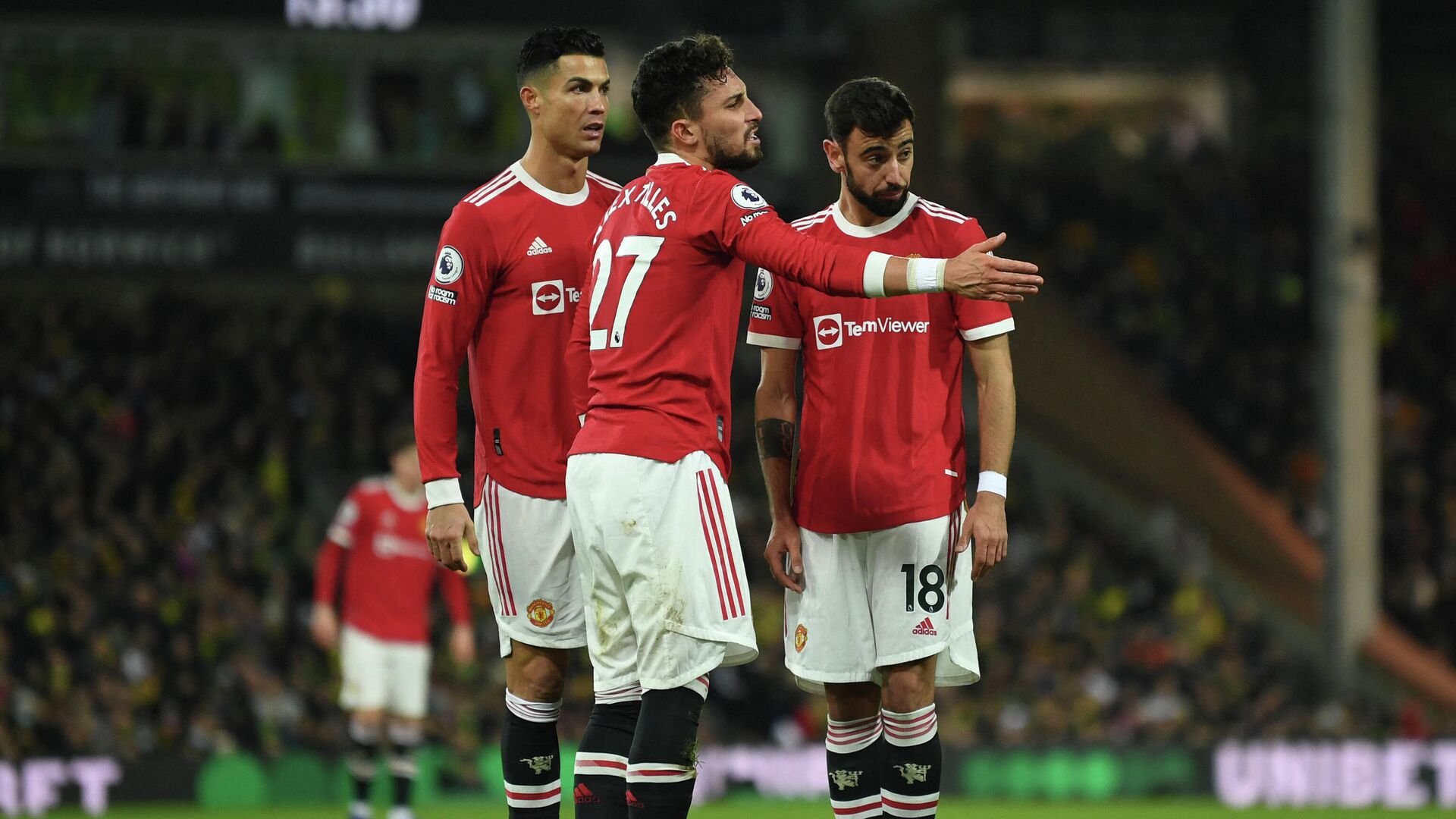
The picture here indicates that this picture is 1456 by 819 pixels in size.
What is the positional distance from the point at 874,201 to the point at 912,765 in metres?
1.78

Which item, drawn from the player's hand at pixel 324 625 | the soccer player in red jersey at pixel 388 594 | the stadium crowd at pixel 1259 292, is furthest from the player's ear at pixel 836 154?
the stadium crowd at pixel 1259 292

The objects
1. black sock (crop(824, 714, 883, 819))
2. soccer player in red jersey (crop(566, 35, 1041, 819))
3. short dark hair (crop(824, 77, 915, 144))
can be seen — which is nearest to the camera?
Result: soccer player in red jersey (crop(566, 35, 1041, 819))

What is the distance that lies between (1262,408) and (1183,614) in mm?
3355

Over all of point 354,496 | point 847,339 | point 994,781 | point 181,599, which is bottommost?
point 994,781

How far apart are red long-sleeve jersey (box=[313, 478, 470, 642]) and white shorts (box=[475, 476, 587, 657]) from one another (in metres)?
5.41

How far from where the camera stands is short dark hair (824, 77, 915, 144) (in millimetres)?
5633

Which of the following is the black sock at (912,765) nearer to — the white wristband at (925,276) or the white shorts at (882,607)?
the white shorts at (882,607)

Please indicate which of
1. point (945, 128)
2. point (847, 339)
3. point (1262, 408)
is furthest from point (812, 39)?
point (847, 339)

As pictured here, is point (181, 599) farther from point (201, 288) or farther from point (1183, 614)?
point (1183, 614)

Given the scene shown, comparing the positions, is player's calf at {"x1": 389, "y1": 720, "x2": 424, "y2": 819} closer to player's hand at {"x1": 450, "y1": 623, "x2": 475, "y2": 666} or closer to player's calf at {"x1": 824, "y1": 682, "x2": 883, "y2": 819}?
player's hand at {"x1": 450, "y1": 623, "x2": 475, "y2": 666}

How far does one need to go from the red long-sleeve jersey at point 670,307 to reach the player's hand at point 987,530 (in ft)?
2.75

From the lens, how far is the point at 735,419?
20.8 metres

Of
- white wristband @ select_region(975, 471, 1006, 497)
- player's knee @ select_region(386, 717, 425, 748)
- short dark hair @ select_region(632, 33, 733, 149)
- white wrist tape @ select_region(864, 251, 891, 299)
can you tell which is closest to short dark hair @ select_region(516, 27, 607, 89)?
short dark hair @ select_region(632, 33, 733, 149)

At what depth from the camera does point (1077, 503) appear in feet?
71.6
